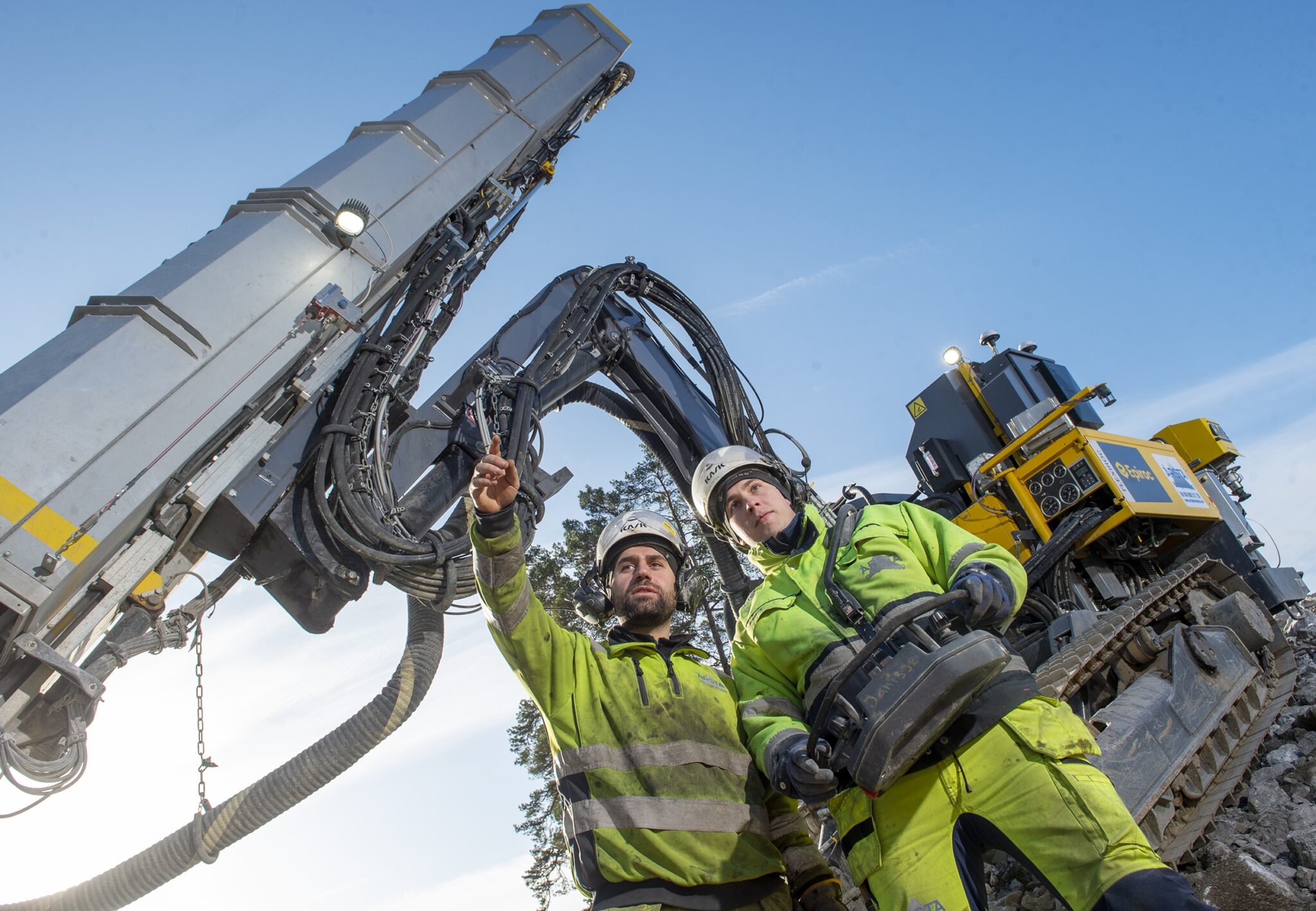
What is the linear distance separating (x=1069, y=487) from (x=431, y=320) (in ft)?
16.1

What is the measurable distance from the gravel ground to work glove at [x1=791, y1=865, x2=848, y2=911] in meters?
1.76

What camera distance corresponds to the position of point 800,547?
295cm

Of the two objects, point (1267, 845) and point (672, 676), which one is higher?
point (672, 676)

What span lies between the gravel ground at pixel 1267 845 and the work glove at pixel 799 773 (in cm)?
218

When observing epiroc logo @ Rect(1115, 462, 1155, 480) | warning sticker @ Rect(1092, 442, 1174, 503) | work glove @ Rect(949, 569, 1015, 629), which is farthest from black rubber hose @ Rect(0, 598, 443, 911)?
epiroc logo @ Rect(1115, 462, 1155, 480)

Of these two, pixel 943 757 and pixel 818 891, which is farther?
pixel 818 891

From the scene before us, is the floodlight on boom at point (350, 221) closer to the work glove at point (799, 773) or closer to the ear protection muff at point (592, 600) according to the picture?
the ear protection muff at point (592, 600)

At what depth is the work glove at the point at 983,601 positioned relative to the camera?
2258mm

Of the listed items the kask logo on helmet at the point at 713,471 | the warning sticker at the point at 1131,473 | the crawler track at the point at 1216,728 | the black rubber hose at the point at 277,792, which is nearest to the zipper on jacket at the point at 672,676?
the kask logo on helmet at the point at 713,471

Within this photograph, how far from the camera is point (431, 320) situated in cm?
495

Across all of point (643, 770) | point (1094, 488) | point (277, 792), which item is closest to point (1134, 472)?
point (1094, 488)

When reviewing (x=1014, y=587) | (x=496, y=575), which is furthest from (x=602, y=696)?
(x=1014, y=587)

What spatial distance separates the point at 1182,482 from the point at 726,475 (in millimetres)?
5362

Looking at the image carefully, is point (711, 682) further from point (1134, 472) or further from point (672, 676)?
point (1134, 472)
